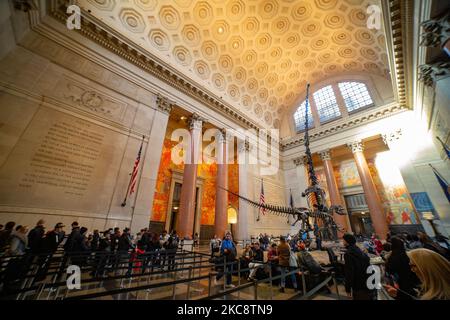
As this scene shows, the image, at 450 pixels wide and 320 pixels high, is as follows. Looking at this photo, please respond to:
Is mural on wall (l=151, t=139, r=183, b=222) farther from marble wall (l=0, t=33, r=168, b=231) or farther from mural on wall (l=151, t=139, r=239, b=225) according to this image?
marble wall (l=0, t=33, r=168, b=231)

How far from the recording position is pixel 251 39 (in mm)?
12477

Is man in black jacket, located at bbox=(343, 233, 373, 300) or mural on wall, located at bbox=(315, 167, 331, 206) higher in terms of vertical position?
mural on wall, located at bbox=(315, 167, 331, 206)

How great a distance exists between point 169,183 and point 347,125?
565 inches

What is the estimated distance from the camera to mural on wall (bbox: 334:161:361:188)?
14367 millimetres

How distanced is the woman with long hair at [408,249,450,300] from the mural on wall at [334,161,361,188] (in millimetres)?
15460

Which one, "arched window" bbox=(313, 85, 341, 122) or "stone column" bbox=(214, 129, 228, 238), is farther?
"arched window" bbox=(313, 85, 341, 122)

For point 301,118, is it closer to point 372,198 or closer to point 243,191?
point 372,198

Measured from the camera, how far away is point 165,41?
10086 millimetres

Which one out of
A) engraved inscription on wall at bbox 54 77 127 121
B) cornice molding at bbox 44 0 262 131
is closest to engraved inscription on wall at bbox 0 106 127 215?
engraved inscription on wall at bbox 54 77 127 121

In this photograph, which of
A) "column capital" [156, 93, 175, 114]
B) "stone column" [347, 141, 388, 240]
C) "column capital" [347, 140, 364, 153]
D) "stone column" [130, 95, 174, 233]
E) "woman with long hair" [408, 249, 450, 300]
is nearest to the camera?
"woman with long hair" [408, 249, 450, 300]

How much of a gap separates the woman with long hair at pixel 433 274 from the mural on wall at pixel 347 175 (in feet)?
50.7

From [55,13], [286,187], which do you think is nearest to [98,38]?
[55,13]

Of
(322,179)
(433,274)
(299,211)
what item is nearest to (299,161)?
(322,179)

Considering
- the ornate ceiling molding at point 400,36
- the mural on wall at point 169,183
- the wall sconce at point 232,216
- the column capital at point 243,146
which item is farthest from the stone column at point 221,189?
the ornate ceiling molding at point 400,36
